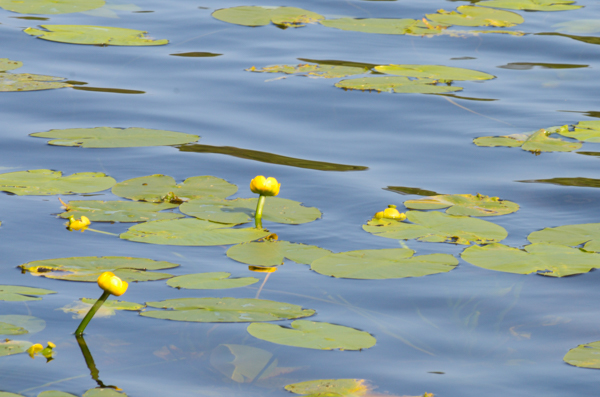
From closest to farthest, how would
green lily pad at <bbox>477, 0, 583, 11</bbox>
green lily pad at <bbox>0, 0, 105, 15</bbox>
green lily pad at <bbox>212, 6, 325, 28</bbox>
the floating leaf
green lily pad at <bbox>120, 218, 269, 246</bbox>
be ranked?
green lily pad at <bbox>120, 218, 269, 246</bbox> → the floating leaf → green lily pad at <bbox>0, 0, 105, 15</bbox> → green lily pad at <bbox>212, 6, 325, 28</bbox> → green lily pad at <bbox>477, 0, 583, 11</bbox>

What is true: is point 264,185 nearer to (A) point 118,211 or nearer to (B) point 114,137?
(A) point 118,211

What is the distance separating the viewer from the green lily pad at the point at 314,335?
61.7 inches

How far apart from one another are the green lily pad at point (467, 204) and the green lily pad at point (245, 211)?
400 millimetres

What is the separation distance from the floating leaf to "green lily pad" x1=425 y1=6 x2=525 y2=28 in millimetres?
2301

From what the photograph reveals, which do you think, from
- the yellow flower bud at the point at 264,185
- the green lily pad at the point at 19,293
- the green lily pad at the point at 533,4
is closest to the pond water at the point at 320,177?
the green lily pad at the point at 19,293

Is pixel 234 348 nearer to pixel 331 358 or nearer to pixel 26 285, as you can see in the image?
pixel 331 358

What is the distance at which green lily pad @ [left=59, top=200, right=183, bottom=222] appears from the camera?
234cm

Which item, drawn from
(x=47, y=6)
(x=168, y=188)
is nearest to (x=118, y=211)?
(x=168, y=188)

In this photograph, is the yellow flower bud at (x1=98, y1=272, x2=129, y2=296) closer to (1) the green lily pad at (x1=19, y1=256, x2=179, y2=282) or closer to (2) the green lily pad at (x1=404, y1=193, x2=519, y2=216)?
(1) the green lily pad at (x1=19, y1=256, x2=179, y2=282)

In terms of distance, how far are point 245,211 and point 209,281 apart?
608mm

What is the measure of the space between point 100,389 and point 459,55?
13.2 ft

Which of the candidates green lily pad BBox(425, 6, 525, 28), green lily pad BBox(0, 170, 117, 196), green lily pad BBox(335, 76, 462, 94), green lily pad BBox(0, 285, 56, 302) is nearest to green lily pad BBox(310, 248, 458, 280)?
green lily pad BBox(0, 285, 56, 302)

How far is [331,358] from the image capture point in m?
1.61

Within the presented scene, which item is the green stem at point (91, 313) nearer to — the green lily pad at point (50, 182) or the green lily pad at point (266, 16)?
the green lily pad at point (50, 182)
